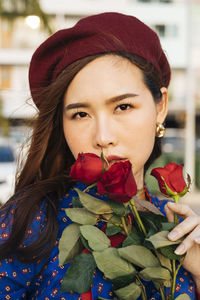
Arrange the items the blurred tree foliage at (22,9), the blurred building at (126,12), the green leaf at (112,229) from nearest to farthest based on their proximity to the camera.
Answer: the green leaf at (112,229) < the blurred tree foliage at (22,9) < the blurred building at (126,12)

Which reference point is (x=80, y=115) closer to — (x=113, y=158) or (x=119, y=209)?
(x=113, y=158)

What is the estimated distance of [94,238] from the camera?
3.83ft

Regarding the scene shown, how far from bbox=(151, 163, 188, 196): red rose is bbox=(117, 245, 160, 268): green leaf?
167mm

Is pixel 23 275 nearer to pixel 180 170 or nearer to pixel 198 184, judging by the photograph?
pixel 180 170

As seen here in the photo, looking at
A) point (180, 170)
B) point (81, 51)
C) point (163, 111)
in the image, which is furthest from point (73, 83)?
point (180, 170)

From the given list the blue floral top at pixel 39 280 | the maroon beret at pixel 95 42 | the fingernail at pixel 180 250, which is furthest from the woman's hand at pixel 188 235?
the maroon beret at pixel 95 42

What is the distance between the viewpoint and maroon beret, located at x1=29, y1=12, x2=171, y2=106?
149 centimetres

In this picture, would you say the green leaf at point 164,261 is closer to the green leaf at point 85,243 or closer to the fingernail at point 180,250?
the fingernail at point 180,250

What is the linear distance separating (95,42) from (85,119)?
0.86 ft

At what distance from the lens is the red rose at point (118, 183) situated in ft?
3.56

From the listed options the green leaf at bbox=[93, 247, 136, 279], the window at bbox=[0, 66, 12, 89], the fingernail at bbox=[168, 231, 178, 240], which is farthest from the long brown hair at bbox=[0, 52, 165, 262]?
the window at bbox=[0, 66, 12, 89]

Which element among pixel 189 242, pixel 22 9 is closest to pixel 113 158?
pixel 189 242

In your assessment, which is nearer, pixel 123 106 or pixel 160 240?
pixel 160 240

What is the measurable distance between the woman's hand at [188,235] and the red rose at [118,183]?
0.17m
